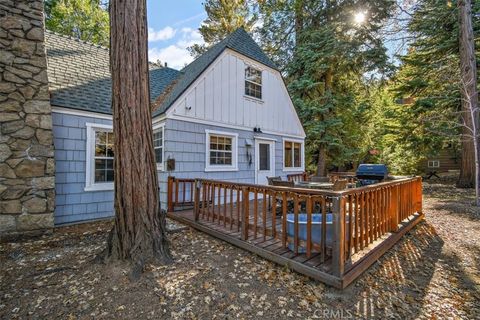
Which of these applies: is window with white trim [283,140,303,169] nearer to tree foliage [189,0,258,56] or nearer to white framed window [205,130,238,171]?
white framed window [205,130,238,171]

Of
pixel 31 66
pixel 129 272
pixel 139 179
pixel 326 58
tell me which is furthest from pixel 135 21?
pixel 326 58

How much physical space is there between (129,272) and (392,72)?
47.6 ft

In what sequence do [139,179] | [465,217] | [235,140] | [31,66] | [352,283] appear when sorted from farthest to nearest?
[235,140] < [465,217] < [31,66] < [139,179] < [352,283]

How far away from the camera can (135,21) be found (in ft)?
11.3

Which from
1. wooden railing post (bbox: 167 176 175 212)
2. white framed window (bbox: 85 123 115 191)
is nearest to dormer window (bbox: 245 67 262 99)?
wooden railing post (bbox: 167 176 175 212)

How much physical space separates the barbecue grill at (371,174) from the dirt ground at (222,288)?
11.5ft

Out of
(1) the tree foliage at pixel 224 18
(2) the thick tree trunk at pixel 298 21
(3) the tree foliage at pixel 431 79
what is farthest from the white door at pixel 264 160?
(1) the tree foliage at pixel 224 18

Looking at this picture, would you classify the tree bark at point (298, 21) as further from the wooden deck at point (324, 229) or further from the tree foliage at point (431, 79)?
the wooden deck at point (324, 229)

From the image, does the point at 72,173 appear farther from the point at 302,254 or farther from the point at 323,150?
the point at 323,150

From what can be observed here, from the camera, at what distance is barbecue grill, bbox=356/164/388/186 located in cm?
769

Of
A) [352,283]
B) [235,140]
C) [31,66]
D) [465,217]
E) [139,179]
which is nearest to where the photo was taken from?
[352,283]

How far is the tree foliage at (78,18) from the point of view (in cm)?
1627

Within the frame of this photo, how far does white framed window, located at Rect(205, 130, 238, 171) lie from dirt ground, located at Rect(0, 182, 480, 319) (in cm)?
329

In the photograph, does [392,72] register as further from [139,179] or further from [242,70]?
[139,179]
